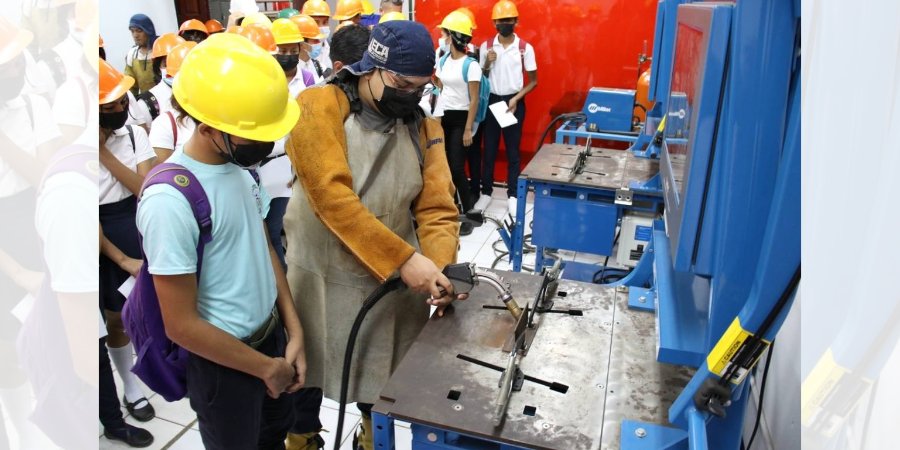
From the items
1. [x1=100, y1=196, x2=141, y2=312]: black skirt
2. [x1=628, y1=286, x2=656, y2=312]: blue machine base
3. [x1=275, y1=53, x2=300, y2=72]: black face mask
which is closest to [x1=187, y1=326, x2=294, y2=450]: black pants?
[x1=100, y1=196, x2=141, y2=312]: black skirt

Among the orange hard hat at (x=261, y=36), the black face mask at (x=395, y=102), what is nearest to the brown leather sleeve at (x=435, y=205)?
the black face mask at (x=395, y=102)

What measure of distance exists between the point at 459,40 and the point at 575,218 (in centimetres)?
237

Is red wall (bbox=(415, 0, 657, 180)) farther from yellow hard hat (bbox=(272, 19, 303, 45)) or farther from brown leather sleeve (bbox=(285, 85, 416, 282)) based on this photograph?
brown leather sleeve (bbox=(285, 85, 416, 282))

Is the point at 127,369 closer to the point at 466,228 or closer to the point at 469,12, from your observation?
the point at 466,228

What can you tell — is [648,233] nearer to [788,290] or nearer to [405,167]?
[405,167]

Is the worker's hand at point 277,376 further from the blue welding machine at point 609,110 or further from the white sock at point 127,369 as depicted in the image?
the blue welding machine at point 609,110

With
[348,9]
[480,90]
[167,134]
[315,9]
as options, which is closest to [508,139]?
[480,90]

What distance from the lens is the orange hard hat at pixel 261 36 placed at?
3885mm

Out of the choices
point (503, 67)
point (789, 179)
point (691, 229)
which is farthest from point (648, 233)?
point (503, 67)

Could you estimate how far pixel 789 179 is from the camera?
0.83m

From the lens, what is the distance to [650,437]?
118 cm

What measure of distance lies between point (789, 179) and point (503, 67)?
4.70 m

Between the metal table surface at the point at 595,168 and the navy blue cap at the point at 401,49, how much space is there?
1.68m

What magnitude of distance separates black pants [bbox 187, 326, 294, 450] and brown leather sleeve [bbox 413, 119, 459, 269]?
58cm
